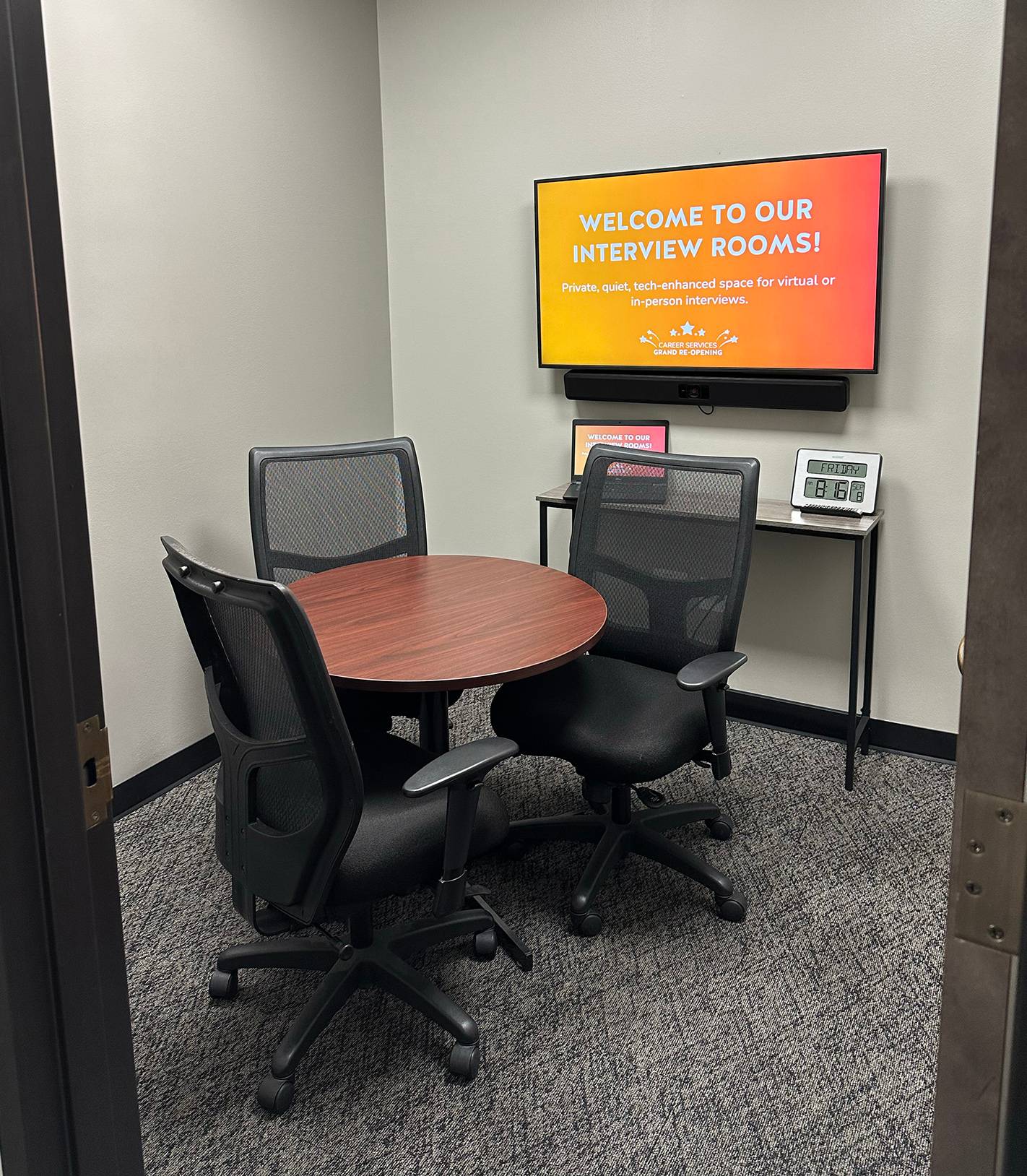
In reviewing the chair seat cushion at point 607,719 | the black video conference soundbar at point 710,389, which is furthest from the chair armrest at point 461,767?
the black video conference soundbar at point 710,389

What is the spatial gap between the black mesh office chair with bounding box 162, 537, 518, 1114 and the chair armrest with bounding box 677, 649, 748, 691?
1.52 ft

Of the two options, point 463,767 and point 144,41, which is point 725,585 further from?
point 144,41

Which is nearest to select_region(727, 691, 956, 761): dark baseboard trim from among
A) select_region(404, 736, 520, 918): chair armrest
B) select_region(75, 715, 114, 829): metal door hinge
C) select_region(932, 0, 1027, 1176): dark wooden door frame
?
select_region(404, 736, 520, 918): chair armrest

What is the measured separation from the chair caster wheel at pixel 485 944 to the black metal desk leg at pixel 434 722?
1.35 feet

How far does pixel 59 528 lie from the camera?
89 centimetres

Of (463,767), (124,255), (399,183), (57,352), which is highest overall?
(399,183)

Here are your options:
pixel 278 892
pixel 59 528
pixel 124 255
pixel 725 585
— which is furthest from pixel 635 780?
pixel 124 255

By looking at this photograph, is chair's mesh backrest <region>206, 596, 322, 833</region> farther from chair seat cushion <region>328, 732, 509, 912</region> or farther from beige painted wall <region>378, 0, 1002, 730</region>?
beige painted wall <region>378, 0, 1002, 730</region>

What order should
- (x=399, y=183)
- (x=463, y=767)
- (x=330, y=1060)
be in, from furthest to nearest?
(x=399, y=183) → (x=330, y=1060) → (x=463, y=767)

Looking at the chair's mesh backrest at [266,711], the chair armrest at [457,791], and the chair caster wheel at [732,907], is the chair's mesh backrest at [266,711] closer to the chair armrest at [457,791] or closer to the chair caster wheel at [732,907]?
the chair armrest at [457,791]

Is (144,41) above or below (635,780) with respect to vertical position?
above

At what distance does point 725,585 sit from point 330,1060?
50.0 inches

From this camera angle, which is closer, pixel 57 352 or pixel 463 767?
pixel 57 352

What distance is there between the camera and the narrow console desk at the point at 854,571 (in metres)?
2.85
